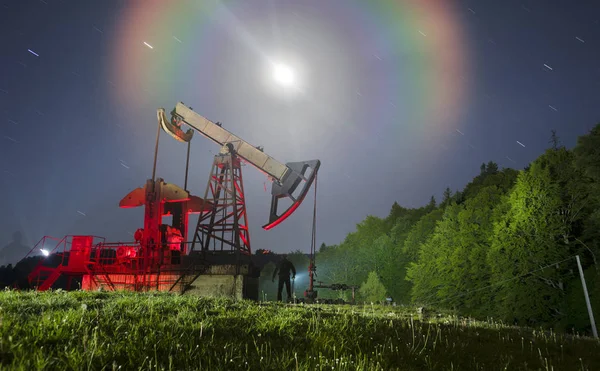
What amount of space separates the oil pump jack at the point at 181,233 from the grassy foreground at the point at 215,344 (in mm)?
10707

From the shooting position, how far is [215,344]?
4676mm

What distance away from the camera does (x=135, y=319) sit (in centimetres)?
566

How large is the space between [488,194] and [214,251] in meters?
24.5

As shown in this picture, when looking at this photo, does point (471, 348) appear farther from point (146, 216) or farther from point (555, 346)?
point (146, 216)

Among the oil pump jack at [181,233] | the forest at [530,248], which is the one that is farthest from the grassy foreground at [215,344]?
the forest at [530,248]

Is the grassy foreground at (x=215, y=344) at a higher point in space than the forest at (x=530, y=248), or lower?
lower

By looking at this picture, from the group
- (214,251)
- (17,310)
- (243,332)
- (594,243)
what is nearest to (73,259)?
(214,251)

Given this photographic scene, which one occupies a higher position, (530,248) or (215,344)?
(530,248)

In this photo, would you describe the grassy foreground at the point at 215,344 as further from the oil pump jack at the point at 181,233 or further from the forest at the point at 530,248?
the forest at the point at 530,248

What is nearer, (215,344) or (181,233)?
(215,344)

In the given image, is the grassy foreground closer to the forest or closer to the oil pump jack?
the oil pump jack

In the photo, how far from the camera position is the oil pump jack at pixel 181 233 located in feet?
62.3

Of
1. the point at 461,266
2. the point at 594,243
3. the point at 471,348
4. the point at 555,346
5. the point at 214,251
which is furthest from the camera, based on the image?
the point at 461,266

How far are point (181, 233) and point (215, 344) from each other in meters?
21.1
